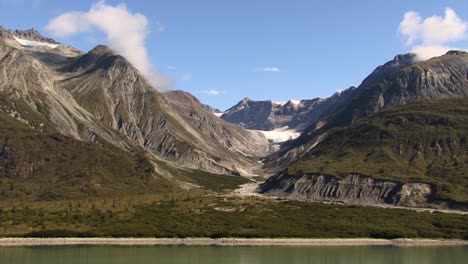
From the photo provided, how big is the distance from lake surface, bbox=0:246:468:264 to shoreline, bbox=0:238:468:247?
8.69m

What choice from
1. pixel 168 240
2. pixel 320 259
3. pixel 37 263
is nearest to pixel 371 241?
pixel 320 259

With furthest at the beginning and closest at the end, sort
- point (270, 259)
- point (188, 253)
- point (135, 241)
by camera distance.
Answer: point (135, 241), point (188, 253), point (270, 259)

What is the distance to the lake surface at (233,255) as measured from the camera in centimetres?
14600

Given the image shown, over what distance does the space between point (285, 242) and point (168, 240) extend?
3585 centimetres

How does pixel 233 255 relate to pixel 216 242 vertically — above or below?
below

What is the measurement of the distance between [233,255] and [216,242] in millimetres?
31494

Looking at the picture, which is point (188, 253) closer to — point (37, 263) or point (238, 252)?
point (238, 252)

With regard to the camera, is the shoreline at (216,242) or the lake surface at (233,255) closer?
the lake surface at (233,255)

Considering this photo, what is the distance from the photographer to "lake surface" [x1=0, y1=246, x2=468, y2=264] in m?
146

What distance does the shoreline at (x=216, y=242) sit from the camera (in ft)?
602

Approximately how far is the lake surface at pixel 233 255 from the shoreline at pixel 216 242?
342 inches

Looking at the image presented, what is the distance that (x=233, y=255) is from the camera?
521ft

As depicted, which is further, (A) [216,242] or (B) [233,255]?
(A) [216,242]

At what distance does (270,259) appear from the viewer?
15088 centimetres
